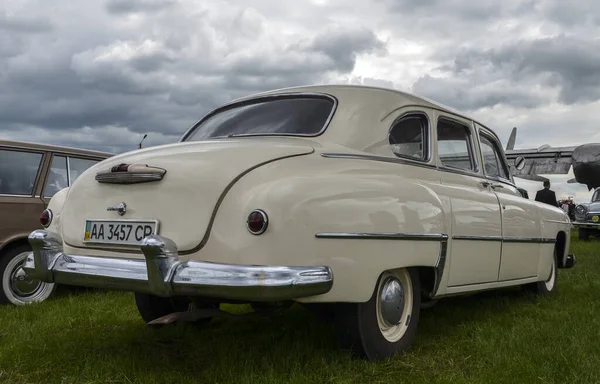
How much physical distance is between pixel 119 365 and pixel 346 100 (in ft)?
6.89

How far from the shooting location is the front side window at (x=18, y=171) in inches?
232

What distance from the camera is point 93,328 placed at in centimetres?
449

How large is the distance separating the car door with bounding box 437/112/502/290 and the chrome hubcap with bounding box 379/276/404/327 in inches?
21.0

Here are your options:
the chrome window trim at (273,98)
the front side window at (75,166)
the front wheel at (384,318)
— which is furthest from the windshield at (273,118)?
the front side window at (75,166)

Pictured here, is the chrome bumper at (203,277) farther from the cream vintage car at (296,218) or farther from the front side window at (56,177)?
the front side window at (56,177)

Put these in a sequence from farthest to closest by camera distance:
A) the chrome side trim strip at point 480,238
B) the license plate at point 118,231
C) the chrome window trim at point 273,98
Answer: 1. the chrome side trim strip at point 480,238
2. the chrome window trim at point 273,98
3. the license plate at point 118,231

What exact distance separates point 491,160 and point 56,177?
4.50 m

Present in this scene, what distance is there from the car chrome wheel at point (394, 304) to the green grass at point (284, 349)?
18cm

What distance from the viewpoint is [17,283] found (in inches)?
226

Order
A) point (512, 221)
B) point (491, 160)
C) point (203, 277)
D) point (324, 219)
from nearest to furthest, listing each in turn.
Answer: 1. point (203, 277)
2. point (324, 219)
3. point (512, 221)
4. point (491, 160)

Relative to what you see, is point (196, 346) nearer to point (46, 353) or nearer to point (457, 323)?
point (46, 353)

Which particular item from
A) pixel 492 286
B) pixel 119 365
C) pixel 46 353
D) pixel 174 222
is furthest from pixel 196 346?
pixel 492 286

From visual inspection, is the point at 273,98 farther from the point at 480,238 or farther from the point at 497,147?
the point at 497,147

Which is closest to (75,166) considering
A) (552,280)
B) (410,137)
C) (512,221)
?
(410,137)
